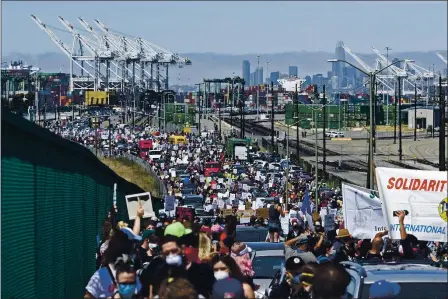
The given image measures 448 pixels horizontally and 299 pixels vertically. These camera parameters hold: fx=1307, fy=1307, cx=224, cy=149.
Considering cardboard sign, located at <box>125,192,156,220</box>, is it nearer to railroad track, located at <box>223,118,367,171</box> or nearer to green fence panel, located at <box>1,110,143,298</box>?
green fence panel, located at <box>1,110,143,298</box>

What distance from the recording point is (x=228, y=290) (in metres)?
8.39

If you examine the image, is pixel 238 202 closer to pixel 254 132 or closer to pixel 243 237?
pixel 243 237

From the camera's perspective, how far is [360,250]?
14.7 meters

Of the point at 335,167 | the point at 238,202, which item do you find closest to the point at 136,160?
the point at 335,167

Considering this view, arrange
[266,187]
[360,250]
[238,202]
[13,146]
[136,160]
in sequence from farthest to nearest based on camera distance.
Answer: [136,160], [266,187], [238,202], [360,250], [13,146]

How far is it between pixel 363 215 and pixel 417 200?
4131 mm

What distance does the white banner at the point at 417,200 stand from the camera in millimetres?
11391

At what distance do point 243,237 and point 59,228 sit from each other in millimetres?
8548

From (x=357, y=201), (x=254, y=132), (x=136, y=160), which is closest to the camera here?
(x=357, y=201)

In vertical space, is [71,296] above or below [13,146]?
below

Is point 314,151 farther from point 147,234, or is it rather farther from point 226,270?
point 226,270

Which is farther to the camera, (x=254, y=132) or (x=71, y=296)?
(x=254, y=132)

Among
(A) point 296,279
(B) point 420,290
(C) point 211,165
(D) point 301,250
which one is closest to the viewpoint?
(B) point 420,290

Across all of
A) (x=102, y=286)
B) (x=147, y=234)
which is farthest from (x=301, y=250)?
(x=102, y=286)
